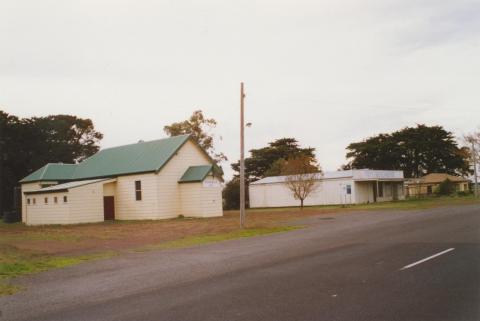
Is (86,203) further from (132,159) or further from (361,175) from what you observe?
(361,175)

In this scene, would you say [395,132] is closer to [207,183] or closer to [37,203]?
[207,183]

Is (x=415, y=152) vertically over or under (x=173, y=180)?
over

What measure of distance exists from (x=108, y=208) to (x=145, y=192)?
14.6 ft

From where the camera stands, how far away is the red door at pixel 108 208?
3990 centimetres

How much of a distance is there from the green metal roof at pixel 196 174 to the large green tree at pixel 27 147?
30344mm

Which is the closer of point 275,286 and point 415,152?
point 275,286

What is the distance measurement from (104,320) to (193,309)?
4.21ft

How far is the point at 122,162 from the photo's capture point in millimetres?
42344

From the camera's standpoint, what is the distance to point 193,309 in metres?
7.11

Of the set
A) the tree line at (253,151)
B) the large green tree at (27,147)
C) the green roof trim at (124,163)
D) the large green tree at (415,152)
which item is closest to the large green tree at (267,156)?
the tree line at (253,151)

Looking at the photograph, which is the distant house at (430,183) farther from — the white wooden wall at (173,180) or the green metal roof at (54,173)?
the green metal roof at (54,173)

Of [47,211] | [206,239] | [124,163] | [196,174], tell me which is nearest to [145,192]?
[196,174]

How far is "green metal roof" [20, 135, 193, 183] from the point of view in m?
38.9

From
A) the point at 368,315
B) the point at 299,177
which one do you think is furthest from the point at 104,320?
the point at 299,177
